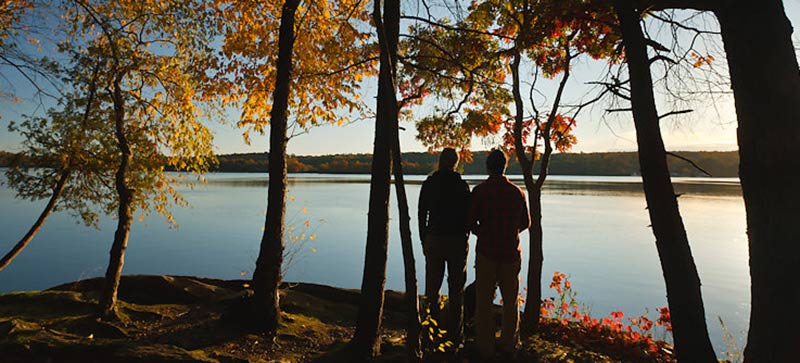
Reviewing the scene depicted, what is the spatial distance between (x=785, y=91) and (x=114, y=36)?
808 cm

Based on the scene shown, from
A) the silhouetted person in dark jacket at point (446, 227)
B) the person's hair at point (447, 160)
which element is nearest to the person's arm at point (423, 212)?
the silhouetted person in dark jacket at point (446, 227)

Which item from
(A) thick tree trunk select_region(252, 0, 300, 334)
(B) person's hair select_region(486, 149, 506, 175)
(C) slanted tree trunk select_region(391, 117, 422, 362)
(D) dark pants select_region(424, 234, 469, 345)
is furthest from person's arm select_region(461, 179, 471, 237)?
(A) thick tree trunk select_region(252, 0, 300, 334)

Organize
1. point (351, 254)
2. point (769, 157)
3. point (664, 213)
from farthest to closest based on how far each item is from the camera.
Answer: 1. point (351, 254)
2. point (664, 213)
3. point (769, 157)

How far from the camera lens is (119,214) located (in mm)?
5992

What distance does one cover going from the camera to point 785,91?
108 inches

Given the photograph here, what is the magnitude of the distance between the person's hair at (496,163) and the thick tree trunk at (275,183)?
2.85m

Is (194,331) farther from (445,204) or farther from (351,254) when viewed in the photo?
(351,254)

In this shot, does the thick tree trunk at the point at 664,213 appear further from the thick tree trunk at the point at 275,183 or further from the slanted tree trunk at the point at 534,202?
the thick tree trunk at the point at 275,183

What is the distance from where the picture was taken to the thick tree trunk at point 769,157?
2.72m

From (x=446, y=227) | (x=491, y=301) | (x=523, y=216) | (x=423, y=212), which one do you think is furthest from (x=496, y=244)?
(x=423, y=212)

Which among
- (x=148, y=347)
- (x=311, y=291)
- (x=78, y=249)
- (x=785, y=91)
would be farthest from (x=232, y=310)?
(x=78, y=249)

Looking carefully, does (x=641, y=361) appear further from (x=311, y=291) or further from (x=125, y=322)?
(x=125, y=322)

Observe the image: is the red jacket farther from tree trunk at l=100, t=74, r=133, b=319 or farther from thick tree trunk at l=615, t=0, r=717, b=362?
tree trunk at l=100, t=74, r=133, b=319

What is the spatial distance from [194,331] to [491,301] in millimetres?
3922
